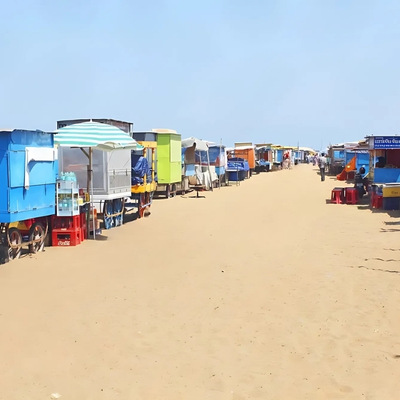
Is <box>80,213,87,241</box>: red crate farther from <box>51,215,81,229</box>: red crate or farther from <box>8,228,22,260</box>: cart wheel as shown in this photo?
<box>8,228,22,260</box>: cart wheel

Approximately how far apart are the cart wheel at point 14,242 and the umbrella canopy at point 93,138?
2.41 metres

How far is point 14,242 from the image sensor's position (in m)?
8.91

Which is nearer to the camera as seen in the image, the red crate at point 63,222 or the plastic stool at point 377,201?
the red crate at point 63,222

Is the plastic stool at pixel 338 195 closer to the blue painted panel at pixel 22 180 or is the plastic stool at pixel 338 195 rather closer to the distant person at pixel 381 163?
the distant person at pixel 381 163

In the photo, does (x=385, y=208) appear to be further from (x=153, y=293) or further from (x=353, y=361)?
(x=353, y=361)

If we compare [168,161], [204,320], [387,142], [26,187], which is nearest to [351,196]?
[387,142]

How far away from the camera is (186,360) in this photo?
4.81m

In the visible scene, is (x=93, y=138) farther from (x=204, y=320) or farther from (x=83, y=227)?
(x=204, y=320)

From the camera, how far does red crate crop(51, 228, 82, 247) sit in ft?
33.9

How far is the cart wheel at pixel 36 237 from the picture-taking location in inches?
371

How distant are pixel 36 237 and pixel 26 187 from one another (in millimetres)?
1200

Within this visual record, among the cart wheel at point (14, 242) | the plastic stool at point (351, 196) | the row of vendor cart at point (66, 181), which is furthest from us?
the plastic stool at point (351, 196)

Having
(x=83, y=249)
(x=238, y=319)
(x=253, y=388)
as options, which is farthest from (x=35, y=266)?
(x=253, y=388)

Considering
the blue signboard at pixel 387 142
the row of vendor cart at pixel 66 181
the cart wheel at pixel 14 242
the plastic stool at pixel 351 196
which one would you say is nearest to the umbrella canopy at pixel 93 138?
the row of vendor cart at pixel 66 181
